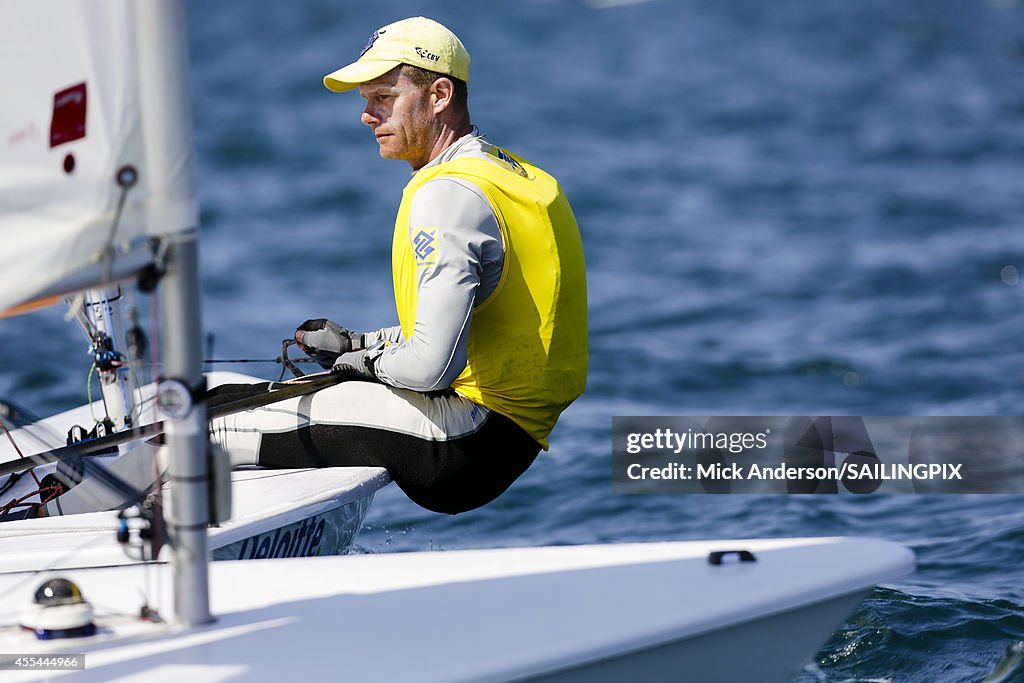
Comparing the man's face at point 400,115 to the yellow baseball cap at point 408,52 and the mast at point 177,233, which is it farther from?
the mast at point 177,233

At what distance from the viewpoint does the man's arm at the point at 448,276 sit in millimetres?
2758

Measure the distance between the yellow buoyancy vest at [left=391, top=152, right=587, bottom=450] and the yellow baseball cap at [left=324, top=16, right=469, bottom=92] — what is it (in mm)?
227

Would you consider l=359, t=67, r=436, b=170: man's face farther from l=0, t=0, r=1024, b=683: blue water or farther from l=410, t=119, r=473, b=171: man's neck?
l=0, t=0, r=1024, b=683: blue water

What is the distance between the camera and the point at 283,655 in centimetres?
221

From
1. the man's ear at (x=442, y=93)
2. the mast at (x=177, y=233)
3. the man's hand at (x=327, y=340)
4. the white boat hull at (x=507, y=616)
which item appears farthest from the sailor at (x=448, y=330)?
the mast at (x=177, y=233)

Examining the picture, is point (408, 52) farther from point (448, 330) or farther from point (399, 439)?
point (399, 439)

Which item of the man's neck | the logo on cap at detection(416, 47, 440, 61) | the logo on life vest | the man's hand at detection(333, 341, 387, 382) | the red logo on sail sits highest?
the logo on cap at detection(416, 47, 440, 61)

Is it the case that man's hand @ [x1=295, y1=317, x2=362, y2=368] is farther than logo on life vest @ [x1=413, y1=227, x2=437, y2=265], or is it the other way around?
man's hand @ [x1=295, y1=317, x2=362, y2=368]

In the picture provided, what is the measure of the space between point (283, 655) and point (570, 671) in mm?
474

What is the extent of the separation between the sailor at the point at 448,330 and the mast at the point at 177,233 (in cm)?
77

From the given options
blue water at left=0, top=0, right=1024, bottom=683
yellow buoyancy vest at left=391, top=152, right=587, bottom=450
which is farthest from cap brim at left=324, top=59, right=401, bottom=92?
blue water at left=0, top=0, right=1024, bottom=683

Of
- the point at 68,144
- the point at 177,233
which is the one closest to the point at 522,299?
the point at 177,233

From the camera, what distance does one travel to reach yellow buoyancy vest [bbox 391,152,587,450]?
9.57ft

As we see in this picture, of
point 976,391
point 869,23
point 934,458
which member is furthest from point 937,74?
point 934,458
